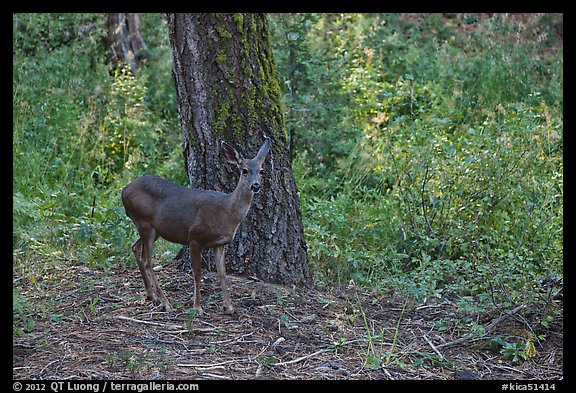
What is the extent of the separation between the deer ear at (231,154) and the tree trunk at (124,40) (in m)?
6.48

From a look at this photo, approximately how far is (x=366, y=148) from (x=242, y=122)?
3.48 meters

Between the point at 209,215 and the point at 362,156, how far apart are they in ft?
12.6

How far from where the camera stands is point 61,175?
370 inches

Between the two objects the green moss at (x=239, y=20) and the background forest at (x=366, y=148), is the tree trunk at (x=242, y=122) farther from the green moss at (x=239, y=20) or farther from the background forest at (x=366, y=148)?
the background forest at (x=366, y=148)

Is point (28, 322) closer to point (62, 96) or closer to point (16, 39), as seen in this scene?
point (62, 96)

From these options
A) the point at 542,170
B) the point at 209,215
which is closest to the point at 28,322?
the point at 209,215

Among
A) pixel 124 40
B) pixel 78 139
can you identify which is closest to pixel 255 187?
pixel 78 139

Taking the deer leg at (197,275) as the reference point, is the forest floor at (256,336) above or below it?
below

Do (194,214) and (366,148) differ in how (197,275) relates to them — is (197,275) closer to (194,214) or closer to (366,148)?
(194,214)

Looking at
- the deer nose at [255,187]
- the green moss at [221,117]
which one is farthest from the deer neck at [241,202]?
the green moss at [221,117]

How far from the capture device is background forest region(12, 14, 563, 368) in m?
7.11

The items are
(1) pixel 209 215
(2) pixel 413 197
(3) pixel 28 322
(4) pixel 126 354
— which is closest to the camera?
(4) pixel 126 354

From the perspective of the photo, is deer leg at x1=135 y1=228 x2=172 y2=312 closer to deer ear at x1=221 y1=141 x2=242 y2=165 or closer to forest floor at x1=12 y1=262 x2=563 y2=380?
forest floor at x1=12 y1=262 x2=563 y2=380

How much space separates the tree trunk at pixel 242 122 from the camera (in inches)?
253
